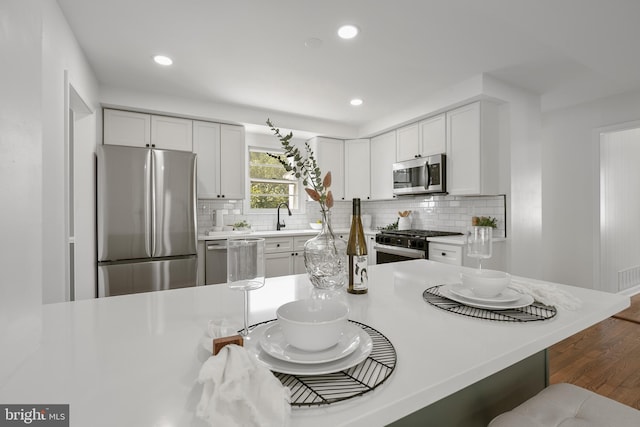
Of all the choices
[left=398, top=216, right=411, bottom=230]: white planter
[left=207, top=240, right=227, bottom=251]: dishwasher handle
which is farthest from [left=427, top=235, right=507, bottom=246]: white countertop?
[left=207, top=240, right=227, bottom=251]: dishwasher handle

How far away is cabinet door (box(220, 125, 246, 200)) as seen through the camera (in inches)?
153

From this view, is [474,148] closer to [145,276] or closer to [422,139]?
[422,139]

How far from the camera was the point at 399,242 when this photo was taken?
12.2ft

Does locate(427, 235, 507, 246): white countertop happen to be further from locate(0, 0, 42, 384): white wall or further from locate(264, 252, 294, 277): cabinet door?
locate(0, 0, 42, 384): white wall

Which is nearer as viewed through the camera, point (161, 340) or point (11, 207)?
point (11, 207)

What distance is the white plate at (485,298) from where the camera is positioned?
0.94 meters

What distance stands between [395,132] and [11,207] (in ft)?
13.7

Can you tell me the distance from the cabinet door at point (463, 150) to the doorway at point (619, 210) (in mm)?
1915

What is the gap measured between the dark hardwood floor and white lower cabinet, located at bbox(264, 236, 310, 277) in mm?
2773

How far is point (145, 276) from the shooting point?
9.78 feet

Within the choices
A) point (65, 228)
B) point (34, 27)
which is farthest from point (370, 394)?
point (65, 228)

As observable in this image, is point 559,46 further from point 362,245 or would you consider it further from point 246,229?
point 246,229

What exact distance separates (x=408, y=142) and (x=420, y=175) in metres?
0.55

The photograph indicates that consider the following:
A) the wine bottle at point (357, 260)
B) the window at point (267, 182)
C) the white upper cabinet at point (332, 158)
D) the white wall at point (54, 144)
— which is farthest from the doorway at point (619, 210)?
the white wall at point (54, 144)
